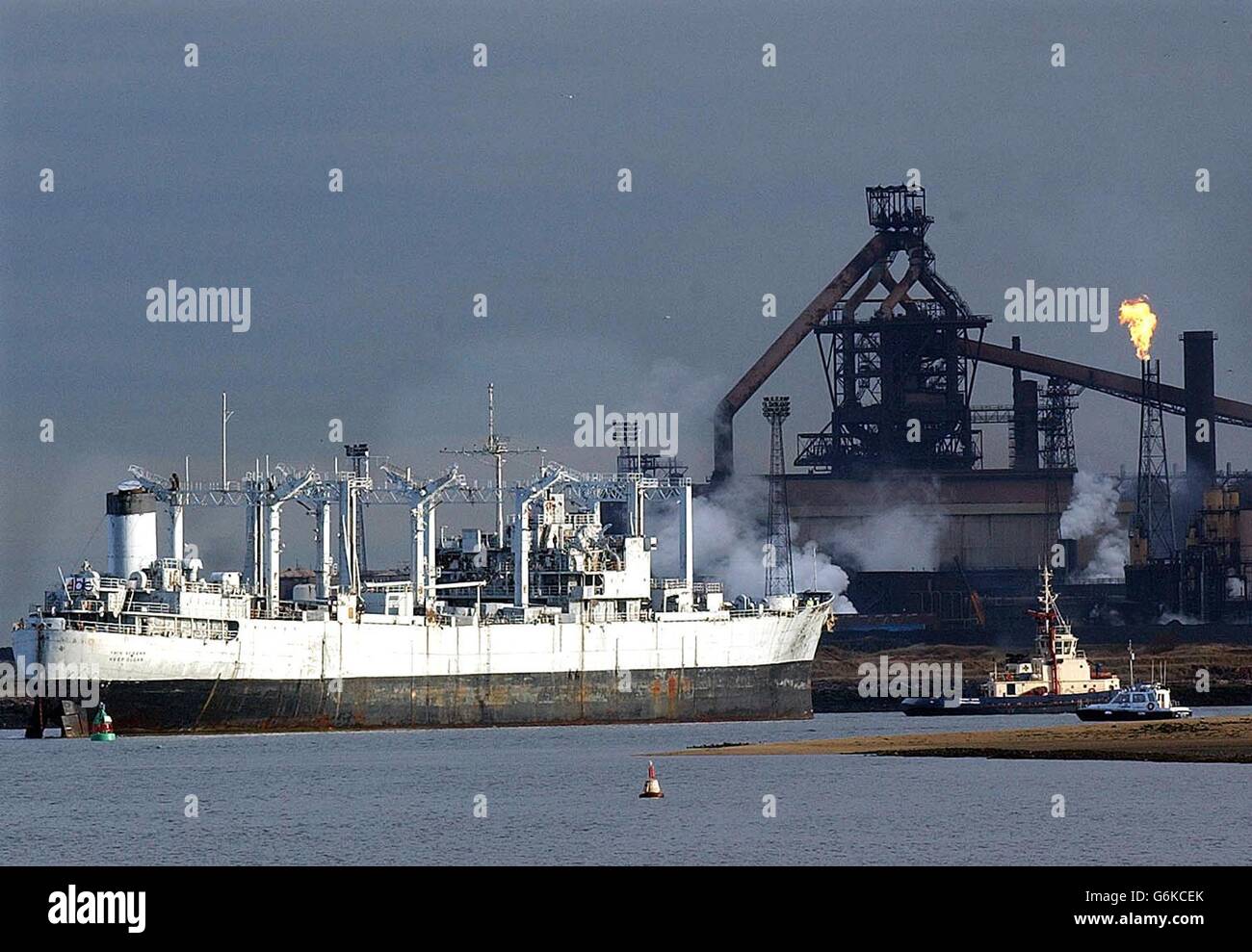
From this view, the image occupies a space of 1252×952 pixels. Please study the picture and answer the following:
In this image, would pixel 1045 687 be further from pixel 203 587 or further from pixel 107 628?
pixel 107 628

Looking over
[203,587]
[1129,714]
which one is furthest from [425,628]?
[1129,714]

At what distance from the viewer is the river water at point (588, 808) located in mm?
53438

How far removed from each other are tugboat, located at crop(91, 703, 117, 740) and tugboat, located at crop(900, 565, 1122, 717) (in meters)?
42.2

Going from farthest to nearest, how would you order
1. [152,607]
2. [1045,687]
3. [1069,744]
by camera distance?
[1045,687], [152,607], [1069,744]

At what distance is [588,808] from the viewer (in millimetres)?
63219

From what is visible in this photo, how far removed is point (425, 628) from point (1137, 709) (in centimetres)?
3008

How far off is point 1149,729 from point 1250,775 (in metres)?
15.2

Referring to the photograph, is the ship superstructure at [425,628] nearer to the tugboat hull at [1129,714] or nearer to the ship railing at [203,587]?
the ship railing at [203,587]

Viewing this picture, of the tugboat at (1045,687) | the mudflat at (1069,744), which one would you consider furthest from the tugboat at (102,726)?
the tugboat at (1045,687)

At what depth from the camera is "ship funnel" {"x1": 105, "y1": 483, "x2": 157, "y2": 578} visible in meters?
96.1

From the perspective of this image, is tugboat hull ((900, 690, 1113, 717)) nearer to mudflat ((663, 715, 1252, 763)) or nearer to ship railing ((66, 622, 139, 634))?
mudflat ((663, 715, 1252, 763))

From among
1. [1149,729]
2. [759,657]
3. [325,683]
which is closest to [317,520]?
[325,683]
